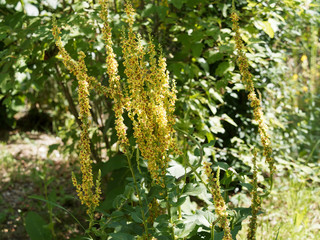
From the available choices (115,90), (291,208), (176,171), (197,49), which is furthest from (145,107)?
(291,208)

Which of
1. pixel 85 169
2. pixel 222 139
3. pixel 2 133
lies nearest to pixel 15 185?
pixel 2 133

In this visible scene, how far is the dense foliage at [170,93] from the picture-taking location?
143 centimetres

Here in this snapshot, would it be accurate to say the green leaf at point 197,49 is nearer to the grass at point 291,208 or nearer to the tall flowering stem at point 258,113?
the tall flowering stem at point 258,113

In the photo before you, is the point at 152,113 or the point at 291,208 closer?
the point at 152,113

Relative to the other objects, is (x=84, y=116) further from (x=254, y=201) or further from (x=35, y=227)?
(x=254, y=201)

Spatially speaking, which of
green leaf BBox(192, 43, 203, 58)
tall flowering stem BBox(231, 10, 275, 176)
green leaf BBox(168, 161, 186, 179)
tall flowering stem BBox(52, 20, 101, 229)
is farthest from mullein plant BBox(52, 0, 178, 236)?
green leaf BBox(192, 43, 203, 58)

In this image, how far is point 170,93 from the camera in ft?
4.66

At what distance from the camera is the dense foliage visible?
4.69 feet

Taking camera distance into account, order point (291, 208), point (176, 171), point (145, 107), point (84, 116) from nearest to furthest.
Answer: point (84, 116) → point (145, 107) → point (176, 171) → point (291, 208)

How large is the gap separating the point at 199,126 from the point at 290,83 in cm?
201

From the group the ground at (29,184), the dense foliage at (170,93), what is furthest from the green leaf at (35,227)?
the ground at (29,184)

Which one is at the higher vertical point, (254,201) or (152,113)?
(152,113)

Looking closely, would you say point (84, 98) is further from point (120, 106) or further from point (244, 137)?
point (244, 137)

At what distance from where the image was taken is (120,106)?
1.32m
